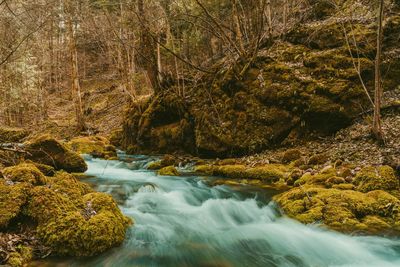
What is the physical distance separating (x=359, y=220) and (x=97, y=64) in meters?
37.6

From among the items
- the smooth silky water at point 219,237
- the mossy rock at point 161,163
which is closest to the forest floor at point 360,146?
the mossy rock at point 161,163

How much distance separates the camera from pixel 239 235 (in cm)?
637

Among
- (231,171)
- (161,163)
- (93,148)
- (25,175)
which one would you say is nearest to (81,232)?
(25,175)

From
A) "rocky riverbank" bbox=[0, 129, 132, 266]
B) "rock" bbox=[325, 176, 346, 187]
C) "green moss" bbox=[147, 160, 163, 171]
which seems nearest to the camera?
"rocky riverbank" bbox=[0, 129, 132, 266]

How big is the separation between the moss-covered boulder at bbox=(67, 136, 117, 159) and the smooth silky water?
571cm

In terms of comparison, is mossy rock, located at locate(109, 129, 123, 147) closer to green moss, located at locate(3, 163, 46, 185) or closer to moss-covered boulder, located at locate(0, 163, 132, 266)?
green moss, located at locate(3, 163, 46, 185)

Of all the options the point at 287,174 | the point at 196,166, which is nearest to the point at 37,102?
the point at 196,166

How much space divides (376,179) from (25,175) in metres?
6.53

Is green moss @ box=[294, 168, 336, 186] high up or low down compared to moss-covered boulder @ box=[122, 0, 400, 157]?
down

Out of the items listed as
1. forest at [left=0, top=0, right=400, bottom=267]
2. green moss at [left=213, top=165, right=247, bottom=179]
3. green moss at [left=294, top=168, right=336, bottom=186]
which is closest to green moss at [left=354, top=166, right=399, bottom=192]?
forest at [left=0, top=0, right=400, bottom=267]

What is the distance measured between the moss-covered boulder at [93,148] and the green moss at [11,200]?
859 cm

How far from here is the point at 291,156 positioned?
1030 centimetres

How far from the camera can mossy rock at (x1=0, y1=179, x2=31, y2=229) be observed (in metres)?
4.78

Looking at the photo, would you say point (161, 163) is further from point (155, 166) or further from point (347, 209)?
point (347, 209)
